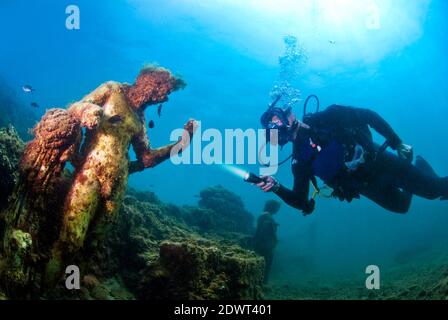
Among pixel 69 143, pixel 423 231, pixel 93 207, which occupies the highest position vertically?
pixel 423 231

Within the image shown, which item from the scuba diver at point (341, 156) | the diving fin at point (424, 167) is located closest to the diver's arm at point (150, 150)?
the scuba diver at point (341, 156)

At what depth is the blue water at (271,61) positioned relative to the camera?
27312 mm

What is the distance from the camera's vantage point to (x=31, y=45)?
133 feet

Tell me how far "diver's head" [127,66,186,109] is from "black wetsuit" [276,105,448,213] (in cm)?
282

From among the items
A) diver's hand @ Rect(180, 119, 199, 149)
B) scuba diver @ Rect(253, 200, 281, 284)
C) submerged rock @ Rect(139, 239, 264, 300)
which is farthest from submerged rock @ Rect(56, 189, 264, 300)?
scuba diver @ Rect(253, 200, 281, 284)

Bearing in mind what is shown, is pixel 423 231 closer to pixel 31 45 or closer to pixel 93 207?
pixel 93 207

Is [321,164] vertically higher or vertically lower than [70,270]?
higher

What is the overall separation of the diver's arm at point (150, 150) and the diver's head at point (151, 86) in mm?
607

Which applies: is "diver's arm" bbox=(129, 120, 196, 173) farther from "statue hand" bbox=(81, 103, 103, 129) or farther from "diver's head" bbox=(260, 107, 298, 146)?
"diver's head" bbox=(260, 107, 298, 146)

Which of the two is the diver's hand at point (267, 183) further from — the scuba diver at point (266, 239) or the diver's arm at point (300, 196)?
the scuba diver at point (266, 239)

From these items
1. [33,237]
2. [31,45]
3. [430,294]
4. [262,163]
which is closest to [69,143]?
→ [33,237]

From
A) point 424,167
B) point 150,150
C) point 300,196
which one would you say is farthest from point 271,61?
point 300,196

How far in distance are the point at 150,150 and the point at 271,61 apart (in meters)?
30.9
